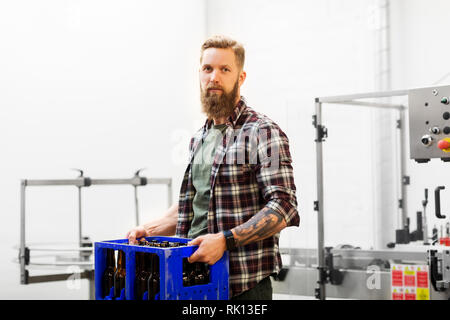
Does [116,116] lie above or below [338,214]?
above

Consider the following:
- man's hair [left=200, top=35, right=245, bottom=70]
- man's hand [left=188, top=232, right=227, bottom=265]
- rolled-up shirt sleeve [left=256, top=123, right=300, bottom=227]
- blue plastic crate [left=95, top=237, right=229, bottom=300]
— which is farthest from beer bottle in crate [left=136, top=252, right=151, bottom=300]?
man's hair [left=200, top=35, right=245, bottom=70]

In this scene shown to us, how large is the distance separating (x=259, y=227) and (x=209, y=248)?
18cm

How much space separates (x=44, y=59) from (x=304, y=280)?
2.44 meters

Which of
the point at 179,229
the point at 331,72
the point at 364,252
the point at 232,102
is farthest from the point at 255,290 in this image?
the point at 331,72

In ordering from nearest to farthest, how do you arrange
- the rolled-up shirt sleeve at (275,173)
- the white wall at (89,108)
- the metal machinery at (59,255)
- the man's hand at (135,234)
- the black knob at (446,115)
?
the rolled-up shirt sleeve at (275,173) < the man's hand at (135,234) < the black knob at (446,115) < the metal machinery at (59,255) < the white wall at (89,108)

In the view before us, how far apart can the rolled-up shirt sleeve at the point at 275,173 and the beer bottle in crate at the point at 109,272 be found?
503 millimetres

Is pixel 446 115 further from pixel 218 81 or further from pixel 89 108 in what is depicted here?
pixel 89 108

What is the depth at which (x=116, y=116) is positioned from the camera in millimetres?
4738

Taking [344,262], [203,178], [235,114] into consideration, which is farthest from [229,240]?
[344,262]

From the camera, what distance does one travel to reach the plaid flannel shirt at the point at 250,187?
176 cm

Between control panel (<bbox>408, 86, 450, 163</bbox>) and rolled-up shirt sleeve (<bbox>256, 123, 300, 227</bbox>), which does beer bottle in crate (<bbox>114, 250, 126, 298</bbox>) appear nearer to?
rolled-up shirt sleeve (<bbox>256, 123, 300, 227</bbox>)

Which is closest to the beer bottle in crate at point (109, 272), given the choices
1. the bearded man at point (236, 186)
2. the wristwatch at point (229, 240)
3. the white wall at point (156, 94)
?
the bearded man at point (236, 186)

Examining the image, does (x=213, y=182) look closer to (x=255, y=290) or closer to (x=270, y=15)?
(x=255, y=290)

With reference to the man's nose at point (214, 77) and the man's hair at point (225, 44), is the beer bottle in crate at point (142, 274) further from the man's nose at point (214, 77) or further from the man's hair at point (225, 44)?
the man's hair at point (225, 44)
